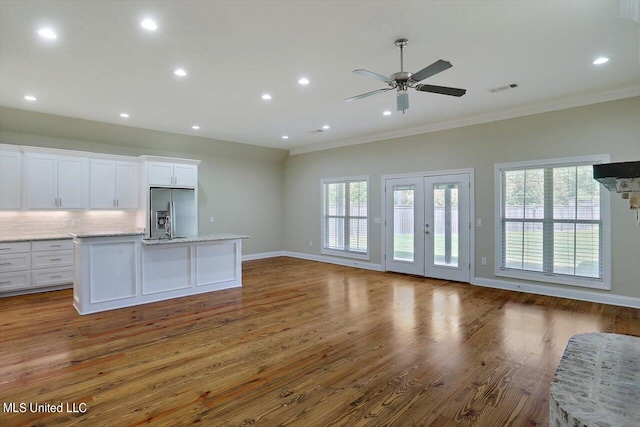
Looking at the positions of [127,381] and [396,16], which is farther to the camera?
[396,16]

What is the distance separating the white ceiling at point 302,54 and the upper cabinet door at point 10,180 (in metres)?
0.90

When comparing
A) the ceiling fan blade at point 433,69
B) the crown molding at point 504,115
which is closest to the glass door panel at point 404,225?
the crown molding at point 504,115

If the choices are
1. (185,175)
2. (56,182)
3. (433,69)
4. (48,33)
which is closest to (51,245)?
(56,182)

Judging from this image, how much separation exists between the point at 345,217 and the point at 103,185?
16.8 feet

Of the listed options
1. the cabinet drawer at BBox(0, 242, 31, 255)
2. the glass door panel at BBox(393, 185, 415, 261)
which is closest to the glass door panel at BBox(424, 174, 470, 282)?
the glass door panel at BBox(393, 185, 415, 261)

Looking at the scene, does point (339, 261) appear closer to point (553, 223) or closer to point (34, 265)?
point (553, 223)

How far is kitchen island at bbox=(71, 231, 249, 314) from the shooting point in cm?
434

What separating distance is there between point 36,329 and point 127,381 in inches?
81.4

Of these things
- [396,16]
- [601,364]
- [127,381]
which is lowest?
[127,381]

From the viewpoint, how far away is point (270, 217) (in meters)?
9.35

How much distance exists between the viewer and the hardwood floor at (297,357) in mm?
2246

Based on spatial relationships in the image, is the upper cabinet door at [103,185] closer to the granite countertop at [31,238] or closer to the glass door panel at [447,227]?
the granite countertop at [31,238]

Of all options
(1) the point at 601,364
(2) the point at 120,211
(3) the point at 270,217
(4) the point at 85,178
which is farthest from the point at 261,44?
(3) the point at 270,217

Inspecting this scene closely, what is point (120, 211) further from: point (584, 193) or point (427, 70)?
point (584, 193)
